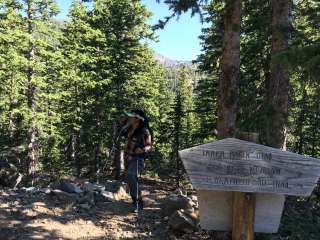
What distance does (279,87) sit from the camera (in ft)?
35.1

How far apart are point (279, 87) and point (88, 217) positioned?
5.70m

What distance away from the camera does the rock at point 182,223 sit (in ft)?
26.3

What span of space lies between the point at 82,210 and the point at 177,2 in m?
5.09

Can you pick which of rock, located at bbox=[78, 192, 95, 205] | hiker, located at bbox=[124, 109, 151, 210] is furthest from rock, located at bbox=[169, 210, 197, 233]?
rock, located at bbox=[78, 192, 95, 205]

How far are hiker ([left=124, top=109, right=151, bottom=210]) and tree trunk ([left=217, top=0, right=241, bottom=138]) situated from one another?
158cm

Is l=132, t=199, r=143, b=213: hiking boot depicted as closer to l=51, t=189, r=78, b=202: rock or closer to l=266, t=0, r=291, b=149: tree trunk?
l=51, t=189, r=78, b=202: rock

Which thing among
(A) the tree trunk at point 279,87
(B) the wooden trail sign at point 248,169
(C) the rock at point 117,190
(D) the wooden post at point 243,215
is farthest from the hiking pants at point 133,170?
(B) the wooden trail sign at point 248,169

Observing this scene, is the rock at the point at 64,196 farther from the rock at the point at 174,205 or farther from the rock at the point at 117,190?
the rock at the point at 174,205

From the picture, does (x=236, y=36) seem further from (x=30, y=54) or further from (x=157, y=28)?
(x=30, y=54)

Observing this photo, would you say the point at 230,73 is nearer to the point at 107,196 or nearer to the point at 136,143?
the point at 136,143

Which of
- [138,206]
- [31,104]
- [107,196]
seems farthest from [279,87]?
[31,104]

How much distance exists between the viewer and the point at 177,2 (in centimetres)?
948

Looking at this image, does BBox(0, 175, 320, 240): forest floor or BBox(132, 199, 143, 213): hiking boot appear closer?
BBox(0, 175, 320, 240): forest floor

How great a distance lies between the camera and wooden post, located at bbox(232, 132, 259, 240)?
4062 mm
